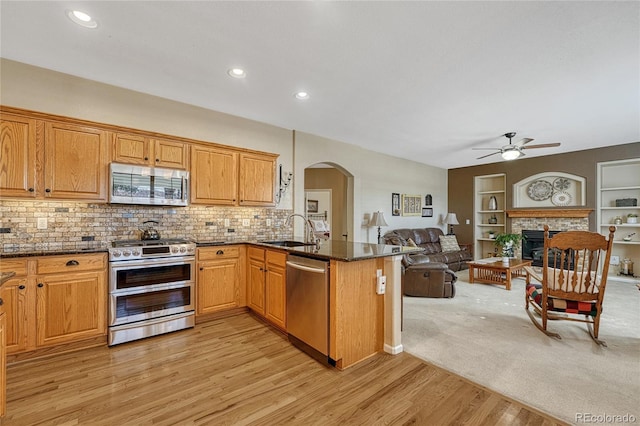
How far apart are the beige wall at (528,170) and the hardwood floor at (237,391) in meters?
6.40

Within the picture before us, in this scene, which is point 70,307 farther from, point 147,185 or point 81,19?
point 81,19

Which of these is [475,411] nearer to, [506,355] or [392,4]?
[506,355]

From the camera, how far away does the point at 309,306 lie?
251 centimetres

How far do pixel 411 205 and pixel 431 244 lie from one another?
109 centimetres

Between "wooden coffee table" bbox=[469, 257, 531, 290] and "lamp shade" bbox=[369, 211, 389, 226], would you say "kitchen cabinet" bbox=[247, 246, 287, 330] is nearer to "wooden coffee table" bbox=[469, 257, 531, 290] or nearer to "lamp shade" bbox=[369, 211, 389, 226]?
"lamp shade" bbox=[369, 211, 389, 226]

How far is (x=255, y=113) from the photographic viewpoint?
3.98 metres

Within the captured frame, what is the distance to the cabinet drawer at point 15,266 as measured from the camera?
7.63 ft

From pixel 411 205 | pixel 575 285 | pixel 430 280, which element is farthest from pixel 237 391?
pixel 411 205

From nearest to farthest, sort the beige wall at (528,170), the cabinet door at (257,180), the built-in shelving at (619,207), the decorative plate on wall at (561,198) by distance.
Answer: the cabinet door at (257,180) → the built-in shelving at (619,207) → the beige wall at (528,170) → the decorative plate on wall at (561,198)

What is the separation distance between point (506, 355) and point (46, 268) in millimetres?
4142

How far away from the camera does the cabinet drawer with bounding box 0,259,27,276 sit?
2.32 meters

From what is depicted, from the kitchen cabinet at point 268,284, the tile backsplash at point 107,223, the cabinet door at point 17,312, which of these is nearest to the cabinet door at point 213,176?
the tile backsplash at point 107,223

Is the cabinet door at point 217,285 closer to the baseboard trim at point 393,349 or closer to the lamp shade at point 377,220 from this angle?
the baseboard trim at point 393,349

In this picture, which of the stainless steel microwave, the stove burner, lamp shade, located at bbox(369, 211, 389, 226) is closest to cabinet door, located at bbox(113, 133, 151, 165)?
the stainless steel microwave
